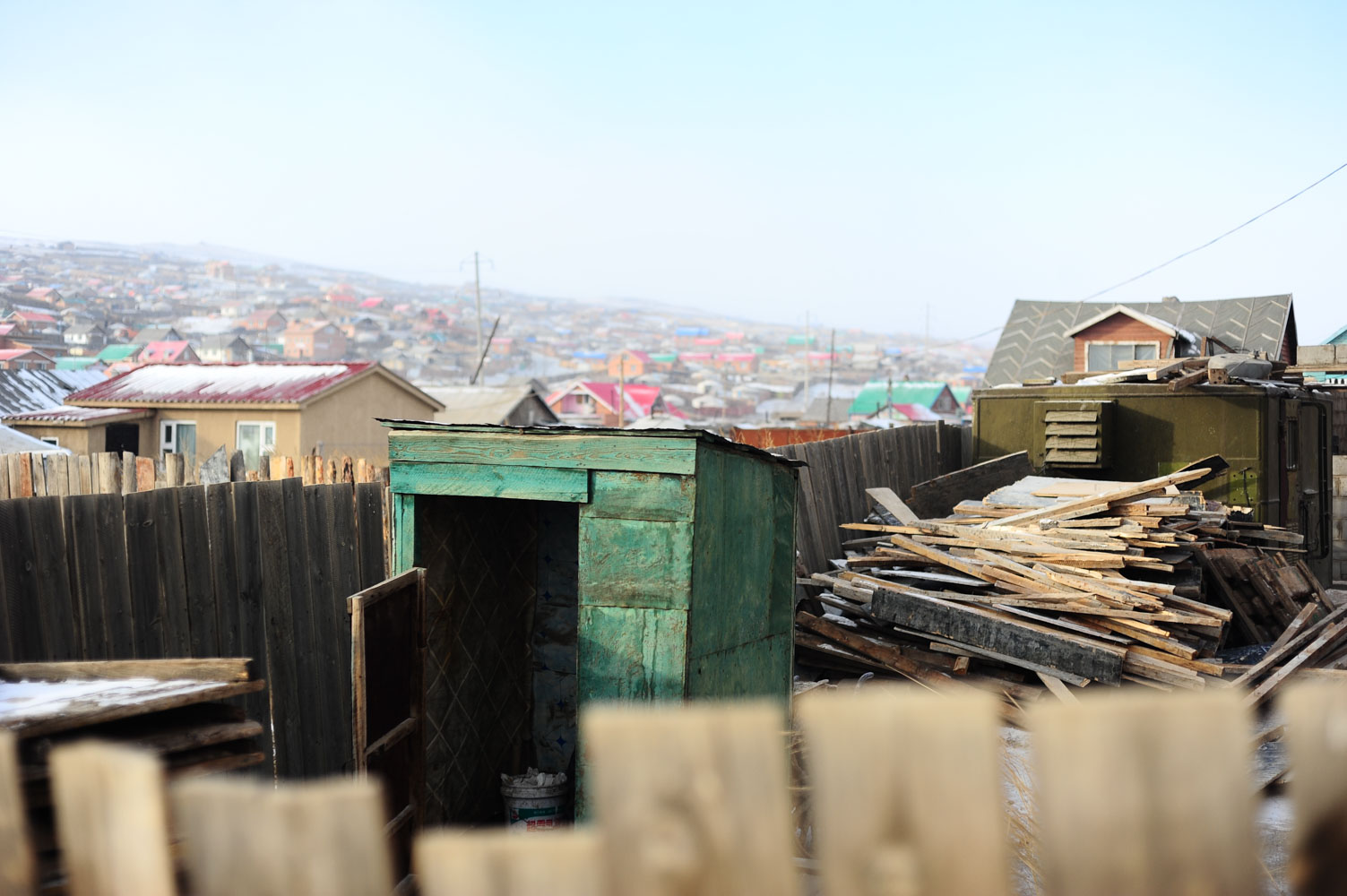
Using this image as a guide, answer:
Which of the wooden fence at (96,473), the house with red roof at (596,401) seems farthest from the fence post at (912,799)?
the house with red roof at (596,401)

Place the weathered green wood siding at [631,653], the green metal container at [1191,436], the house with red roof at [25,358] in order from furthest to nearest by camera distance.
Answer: the house with red roof at [25,358]
the green metal container at [1191,436]
the weathered green wood siding at [631,653]

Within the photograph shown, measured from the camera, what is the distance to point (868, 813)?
1267mm

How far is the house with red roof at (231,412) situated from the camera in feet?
87.0

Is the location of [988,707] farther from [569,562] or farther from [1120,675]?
[1120,675]

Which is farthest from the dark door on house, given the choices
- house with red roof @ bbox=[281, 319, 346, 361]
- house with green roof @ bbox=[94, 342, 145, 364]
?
house with red roof @ bbox=[281, 319, 346, 361]

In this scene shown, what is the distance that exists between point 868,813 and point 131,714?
7.22 feet

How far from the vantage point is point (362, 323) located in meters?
197

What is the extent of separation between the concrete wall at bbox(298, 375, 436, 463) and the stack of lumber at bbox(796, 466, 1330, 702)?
1687 centimetres

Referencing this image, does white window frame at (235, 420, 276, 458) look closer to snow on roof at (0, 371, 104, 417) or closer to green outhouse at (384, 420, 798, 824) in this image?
snow on roof at (0, 371, 104, 417)

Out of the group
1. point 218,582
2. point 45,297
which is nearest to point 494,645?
point 218,582

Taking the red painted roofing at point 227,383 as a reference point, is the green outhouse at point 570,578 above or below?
below

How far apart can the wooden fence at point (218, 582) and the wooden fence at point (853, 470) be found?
5049 mm

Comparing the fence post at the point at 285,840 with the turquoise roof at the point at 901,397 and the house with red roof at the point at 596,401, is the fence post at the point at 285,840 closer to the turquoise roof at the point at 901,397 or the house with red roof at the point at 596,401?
the turquoise roof at the point at 901,397

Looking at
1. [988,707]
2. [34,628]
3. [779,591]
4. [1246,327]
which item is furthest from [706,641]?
[1246,327]
